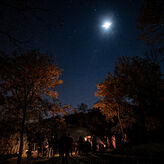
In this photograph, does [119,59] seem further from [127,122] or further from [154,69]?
[127,122]

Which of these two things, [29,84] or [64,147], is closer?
[64,147]

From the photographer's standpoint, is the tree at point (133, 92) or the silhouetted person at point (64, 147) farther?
the tree at point (133, 92)

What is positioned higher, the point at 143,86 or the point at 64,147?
the point at 143,86

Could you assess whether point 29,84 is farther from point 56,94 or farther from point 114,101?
point 114,101

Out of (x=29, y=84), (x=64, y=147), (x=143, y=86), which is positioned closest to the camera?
(x=64, y=147)

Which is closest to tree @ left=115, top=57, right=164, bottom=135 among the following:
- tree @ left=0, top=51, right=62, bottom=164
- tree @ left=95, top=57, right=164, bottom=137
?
tree @ left=95, top=57, right=164, bottom=137

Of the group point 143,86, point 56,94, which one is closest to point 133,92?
point 143,86

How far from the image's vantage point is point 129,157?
602 centimetres

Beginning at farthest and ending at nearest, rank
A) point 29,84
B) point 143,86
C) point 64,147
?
point 143,86 < point 29,84 < point 64,147

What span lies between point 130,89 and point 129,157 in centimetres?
1136

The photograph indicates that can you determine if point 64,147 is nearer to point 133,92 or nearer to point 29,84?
point 29,84

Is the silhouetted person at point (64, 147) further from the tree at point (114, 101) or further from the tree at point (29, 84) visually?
the tree at point (114, 101)

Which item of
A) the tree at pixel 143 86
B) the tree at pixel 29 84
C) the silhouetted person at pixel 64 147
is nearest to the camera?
the silhouetted person at pixel 64 147

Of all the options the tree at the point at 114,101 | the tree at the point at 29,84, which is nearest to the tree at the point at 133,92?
the tree at the point at 114,101
